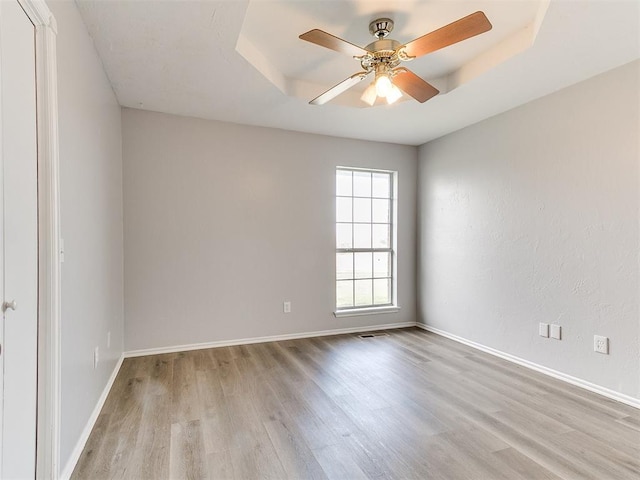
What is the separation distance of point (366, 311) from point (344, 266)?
25.3 inches

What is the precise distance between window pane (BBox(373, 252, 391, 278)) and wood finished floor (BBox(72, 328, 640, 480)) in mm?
1480

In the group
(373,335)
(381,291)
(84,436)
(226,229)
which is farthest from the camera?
(381,291)

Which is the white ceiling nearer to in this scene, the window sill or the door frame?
the door frame

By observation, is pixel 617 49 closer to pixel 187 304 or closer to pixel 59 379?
pixel 59 379

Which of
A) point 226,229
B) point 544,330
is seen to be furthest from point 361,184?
point 544,330

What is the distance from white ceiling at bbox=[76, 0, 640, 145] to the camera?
193cm

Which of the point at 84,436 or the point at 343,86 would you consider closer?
the point at 84,436

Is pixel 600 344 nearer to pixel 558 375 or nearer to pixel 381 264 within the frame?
pixel 558 375

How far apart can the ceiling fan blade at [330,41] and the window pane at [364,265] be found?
2.71m

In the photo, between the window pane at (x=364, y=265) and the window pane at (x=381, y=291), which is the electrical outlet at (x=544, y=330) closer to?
the window pane at (x=381, y=291)

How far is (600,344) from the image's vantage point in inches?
100.0

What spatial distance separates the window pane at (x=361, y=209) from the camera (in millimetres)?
4332

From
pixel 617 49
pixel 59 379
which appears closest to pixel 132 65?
pixel 59 379

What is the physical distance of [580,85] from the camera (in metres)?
2.67
